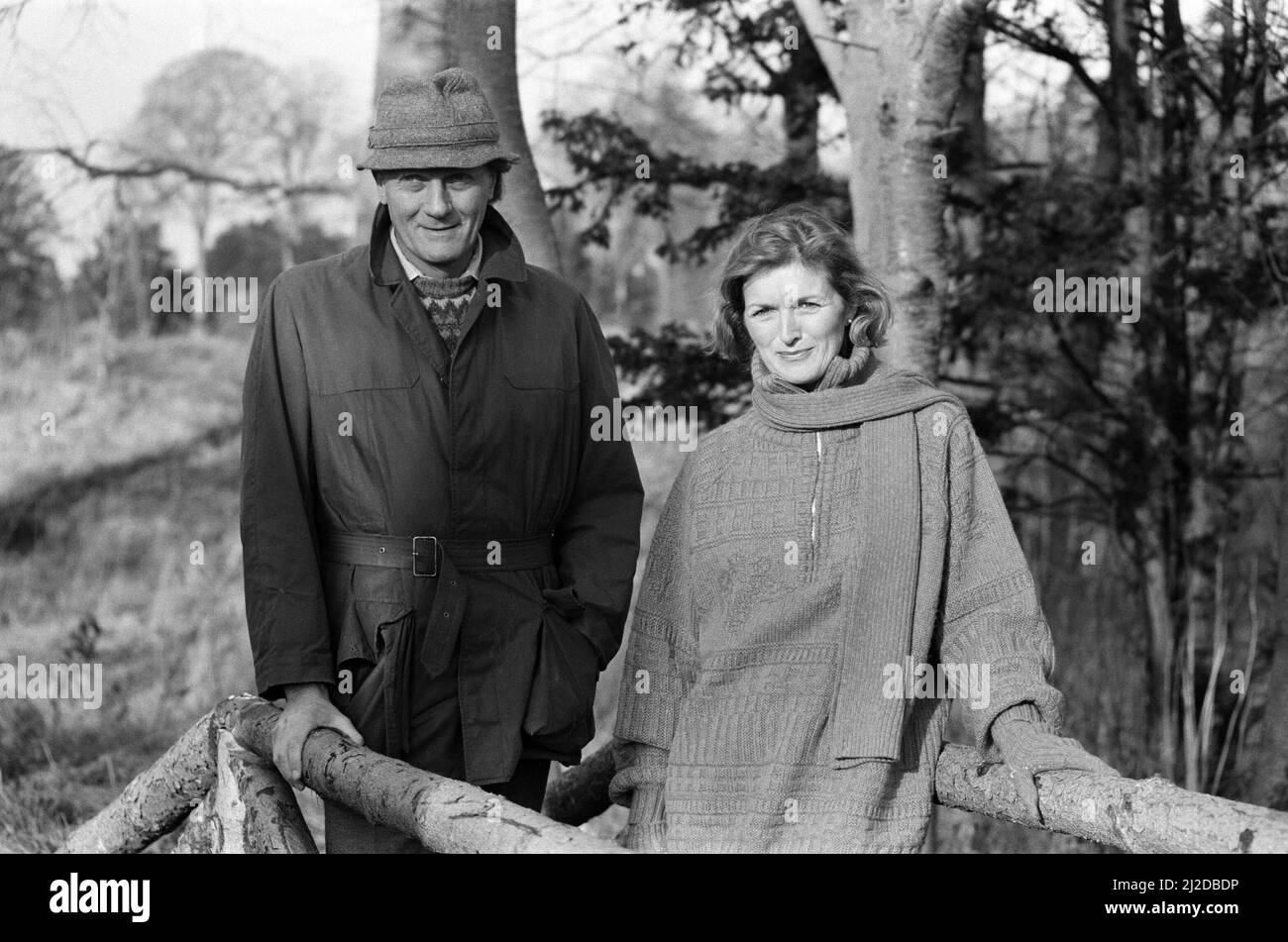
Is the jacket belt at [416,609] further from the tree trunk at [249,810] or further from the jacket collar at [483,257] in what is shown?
the jacket collar at [483,257]

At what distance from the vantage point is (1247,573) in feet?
29.1

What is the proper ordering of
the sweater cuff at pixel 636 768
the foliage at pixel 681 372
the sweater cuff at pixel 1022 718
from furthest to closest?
the foliage at pixel 681 372
the sweater cuff at pixel 636 768
the sweater cuff at pixel 1022 718

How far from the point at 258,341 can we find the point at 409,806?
1132 millimetres

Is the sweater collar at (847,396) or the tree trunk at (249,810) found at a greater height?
the sweater collar at (847,396)

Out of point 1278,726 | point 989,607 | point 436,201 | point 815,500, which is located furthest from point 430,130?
point 1278,726

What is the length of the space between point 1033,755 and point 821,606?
0.51 m

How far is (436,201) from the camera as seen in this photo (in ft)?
11.1

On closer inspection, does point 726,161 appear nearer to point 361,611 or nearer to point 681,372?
point 681,372

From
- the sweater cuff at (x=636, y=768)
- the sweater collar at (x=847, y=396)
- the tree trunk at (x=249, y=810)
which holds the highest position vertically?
the sweater collar at (x=847, y=396)

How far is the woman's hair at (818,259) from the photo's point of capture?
10.4 feet

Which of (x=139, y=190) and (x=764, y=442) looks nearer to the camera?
(x=764, y=442)

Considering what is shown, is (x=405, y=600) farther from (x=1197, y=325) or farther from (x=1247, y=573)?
(x=1247, y=573)

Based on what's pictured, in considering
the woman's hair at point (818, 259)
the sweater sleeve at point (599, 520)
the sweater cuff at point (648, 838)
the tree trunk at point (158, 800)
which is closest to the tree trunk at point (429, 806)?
the sweater cuff at point (648, 838)

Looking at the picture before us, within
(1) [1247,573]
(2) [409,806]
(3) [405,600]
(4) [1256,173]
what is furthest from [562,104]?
(2) [409,806]
